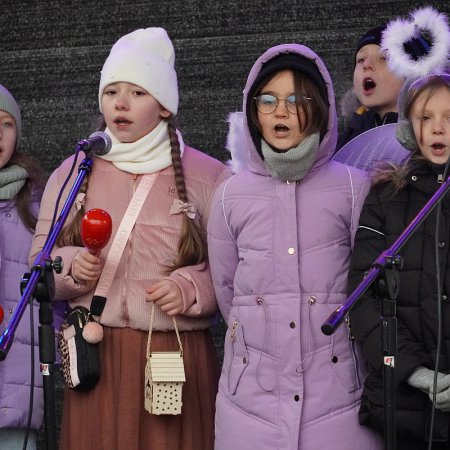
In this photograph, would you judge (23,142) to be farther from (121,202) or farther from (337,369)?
(337,369)

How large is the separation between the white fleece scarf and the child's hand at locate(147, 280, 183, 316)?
16.2 inches

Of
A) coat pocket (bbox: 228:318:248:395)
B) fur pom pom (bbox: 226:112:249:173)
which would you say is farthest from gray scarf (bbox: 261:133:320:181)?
coat pocket (bbox: 228:318:248:395)

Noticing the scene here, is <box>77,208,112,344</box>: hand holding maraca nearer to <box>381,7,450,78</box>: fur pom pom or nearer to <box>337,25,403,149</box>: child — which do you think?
<box>381,7,450,78</box>: fur pom pom

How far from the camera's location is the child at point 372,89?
4.21m

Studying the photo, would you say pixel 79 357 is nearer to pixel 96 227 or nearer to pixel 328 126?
pixel 96 227

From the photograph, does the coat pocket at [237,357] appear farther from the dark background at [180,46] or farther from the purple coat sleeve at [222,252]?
the dark background at [180,46]

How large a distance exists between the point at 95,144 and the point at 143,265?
0.59m

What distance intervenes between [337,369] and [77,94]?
8.12 feet

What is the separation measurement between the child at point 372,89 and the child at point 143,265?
642 millimetres

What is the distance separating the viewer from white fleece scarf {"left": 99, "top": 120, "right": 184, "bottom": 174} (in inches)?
150

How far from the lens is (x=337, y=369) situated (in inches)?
132

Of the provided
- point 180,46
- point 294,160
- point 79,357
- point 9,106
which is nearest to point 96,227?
point 79,357

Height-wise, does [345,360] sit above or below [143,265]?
below

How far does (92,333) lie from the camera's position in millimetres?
3609
